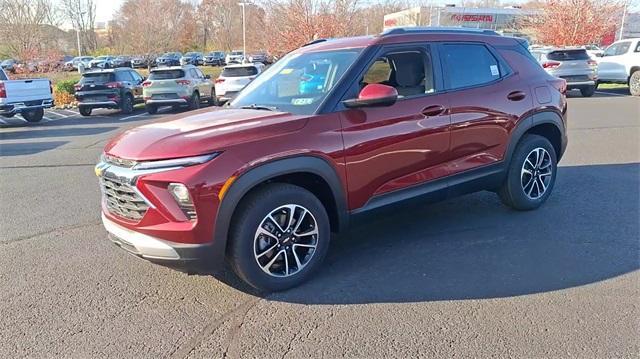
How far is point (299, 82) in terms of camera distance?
4008 millimetres

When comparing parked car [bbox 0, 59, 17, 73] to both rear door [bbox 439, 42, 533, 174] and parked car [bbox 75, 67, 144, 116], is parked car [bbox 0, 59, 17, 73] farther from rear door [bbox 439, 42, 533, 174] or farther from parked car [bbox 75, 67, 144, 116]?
rear door [bbox 439, 42, 533, 174]

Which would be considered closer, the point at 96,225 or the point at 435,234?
the point at 435,234

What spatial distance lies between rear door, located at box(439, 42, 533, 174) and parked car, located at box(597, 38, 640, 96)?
50.7ft

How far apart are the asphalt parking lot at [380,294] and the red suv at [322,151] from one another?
0.35 metres

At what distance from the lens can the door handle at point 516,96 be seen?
4567mm

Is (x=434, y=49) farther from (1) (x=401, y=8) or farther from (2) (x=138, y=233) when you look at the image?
(1) (x=401, y=8)

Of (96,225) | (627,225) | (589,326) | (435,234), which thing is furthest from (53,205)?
(627,225)

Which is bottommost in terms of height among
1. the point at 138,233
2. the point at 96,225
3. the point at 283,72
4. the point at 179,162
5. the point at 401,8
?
the point at 96,225

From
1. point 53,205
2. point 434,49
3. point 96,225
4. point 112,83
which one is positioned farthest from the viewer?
point 112,83

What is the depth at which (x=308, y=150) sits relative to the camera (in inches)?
130

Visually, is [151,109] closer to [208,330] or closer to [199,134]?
[199,134]

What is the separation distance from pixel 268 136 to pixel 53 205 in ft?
12.7

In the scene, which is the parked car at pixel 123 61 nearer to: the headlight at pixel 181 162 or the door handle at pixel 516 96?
the door handle at pixel 516 96

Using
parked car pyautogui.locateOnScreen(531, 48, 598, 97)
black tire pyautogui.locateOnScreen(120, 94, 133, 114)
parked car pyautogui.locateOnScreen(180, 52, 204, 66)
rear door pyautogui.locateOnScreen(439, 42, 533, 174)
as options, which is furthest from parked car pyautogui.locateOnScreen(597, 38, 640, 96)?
parked car pyautogui.locateOnScreen(180, 52, 204, 66)
